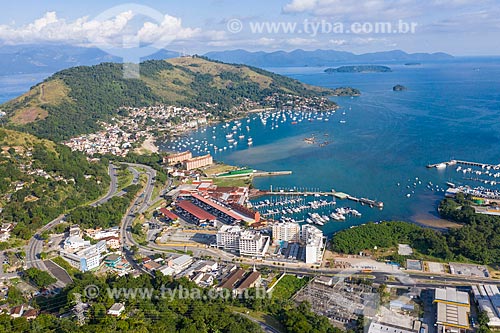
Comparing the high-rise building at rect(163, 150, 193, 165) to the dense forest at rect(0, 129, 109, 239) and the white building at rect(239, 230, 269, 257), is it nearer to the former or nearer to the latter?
the dense forest at rect(0, 129, 109, 239)

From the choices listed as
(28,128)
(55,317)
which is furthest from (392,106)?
(55,317)

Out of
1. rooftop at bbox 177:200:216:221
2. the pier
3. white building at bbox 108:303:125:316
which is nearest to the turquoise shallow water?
the pier

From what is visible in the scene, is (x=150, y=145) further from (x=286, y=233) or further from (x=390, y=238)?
(x=390, y=238)

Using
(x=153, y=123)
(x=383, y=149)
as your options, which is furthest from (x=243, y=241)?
(x=153, y=123)

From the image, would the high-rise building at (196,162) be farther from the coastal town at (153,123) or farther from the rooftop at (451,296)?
the rooftop at (451,296)

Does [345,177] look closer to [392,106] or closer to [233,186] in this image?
[233,186]
